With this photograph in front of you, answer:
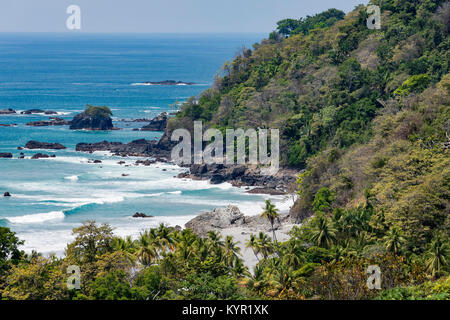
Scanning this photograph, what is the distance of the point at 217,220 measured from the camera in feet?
167

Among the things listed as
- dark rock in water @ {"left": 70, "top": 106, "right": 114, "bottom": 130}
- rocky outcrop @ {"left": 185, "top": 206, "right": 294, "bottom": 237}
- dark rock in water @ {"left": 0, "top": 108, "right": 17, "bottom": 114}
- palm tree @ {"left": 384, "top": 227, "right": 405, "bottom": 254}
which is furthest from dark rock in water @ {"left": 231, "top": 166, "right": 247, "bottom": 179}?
dark rock in water @ {"left": 0, "top": 108, "right": 17, "bottom": 114}

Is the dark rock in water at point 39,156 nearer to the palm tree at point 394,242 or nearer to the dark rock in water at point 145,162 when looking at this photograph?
the dark rock in water at point 145,162

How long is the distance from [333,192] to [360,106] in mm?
19944

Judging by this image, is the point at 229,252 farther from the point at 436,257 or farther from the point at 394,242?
the point at 436,257

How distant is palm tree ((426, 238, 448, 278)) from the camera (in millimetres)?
29969

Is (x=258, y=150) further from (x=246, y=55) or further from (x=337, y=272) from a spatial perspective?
(x=337, y=272)

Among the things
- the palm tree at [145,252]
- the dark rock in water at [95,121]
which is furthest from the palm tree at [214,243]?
the dark rock in water at [95,121]

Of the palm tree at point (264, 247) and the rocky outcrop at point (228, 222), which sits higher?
the palm tree at point (264, 247)

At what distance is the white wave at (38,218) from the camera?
53.8 meters

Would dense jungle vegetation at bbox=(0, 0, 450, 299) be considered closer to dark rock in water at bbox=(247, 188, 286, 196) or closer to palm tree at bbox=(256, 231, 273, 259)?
palm tree at bbox=(256, 231, 273, 259)

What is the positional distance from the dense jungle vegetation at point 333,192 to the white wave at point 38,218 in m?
9.33

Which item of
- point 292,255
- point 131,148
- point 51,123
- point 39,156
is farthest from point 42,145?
point 292,255
